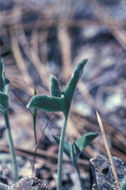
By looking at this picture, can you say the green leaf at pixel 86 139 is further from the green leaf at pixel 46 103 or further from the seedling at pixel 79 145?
the green leaf at pixel 46 103

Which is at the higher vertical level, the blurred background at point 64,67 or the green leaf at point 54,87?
the blurred background at point 64,67

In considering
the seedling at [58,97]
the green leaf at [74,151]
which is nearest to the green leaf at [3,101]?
the seedling at [58,97]

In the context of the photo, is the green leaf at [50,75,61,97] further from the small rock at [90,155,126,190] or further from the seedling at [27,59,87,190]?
the small rock at [90,155,126,190]

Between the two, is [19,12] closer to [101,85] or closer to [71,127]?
[101,85]

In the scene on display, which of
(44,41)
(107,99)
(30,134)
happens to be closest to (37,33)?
(44,41)

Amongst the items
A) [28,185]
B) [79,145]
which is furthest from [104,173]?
[28,185]

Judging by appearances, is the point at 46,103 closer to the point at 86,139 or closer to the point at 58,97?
the point at 58,97
